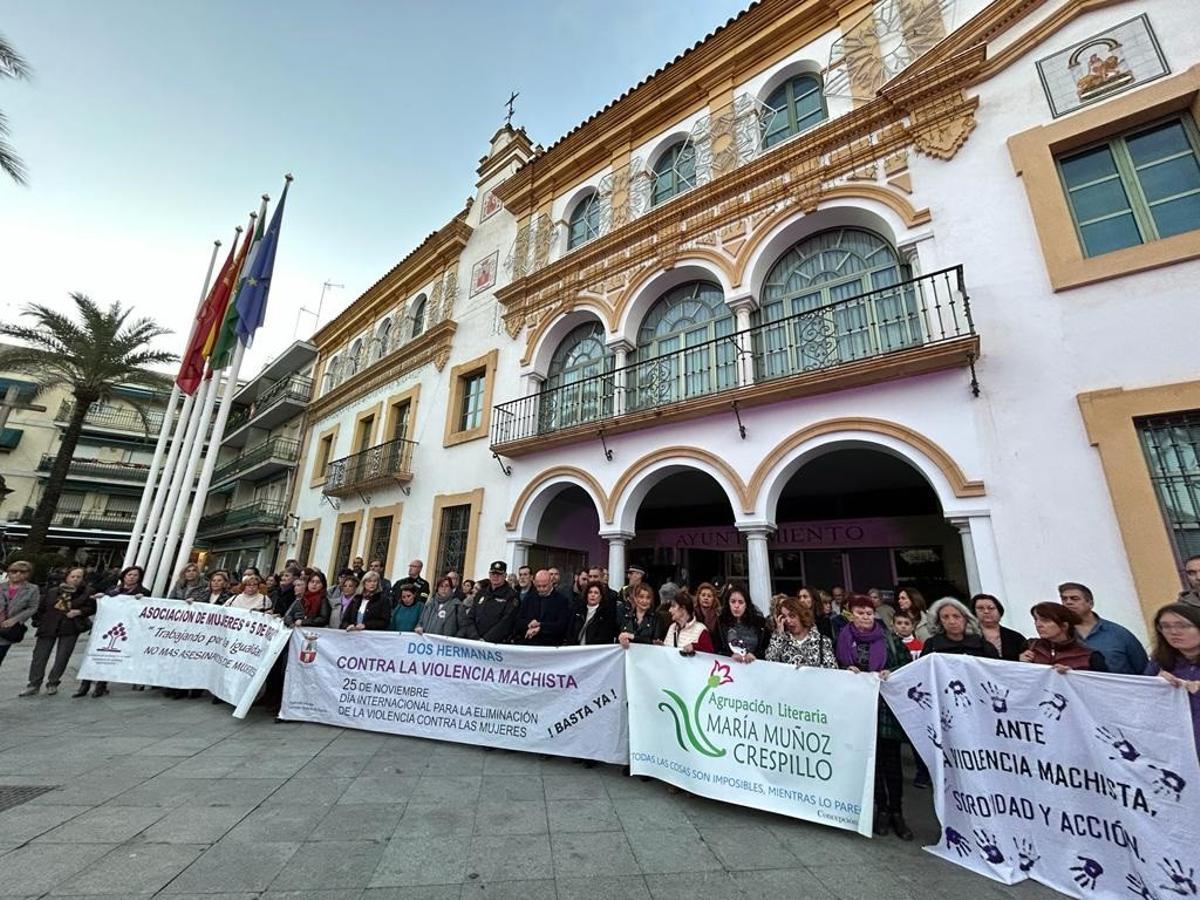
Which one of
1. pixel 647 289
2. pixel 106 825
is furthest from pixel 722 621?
pixel 647 289

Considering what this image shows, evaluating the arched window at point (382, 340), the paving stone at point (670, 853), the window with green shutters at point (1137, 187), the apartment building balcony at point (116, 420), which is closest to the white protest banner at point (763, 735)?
the paving stone at point (670, 853)

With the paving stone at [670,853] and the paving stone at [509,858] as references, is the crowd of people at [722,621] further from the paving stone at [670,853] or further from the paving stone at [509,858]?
the paving stone at [509,858]

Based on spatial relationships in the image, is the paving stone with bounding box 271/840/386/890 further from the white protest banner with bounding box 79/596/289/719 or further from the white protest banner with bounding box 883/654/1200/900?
the white protest banner with bounding box 79/596/289/719

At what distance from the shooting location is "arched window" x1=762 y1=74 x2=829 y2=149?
343 inches

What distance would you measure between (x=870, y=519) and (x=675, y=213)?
664 centimetres

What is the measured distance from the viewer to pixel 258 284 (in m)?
10.6

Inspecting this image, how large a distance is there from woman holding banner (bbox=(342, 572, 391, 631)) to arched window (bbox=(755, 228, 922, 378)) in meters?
6.28

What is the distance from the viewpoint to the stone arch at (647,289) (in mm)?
9227

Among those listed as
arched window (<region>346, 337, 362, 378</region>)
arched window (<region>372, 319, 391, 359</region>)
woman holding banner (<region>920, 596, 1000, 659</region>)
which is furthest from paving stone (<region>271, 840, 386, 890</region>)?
arched window (<region>346, 337, 362, 378</region>)

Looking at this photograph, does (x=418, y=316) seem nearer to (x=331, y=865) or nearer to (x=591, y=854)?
(x=331, y=865)

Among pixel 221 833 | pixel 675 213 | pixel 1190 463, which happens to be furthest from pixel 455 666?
pixel 675 213

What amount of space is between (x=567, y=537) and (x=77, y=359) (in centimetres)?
1948

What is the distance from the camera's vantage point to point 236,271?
1107cm

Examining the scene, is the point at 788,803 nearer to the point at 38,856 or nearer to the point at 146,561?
the point at 38,856
